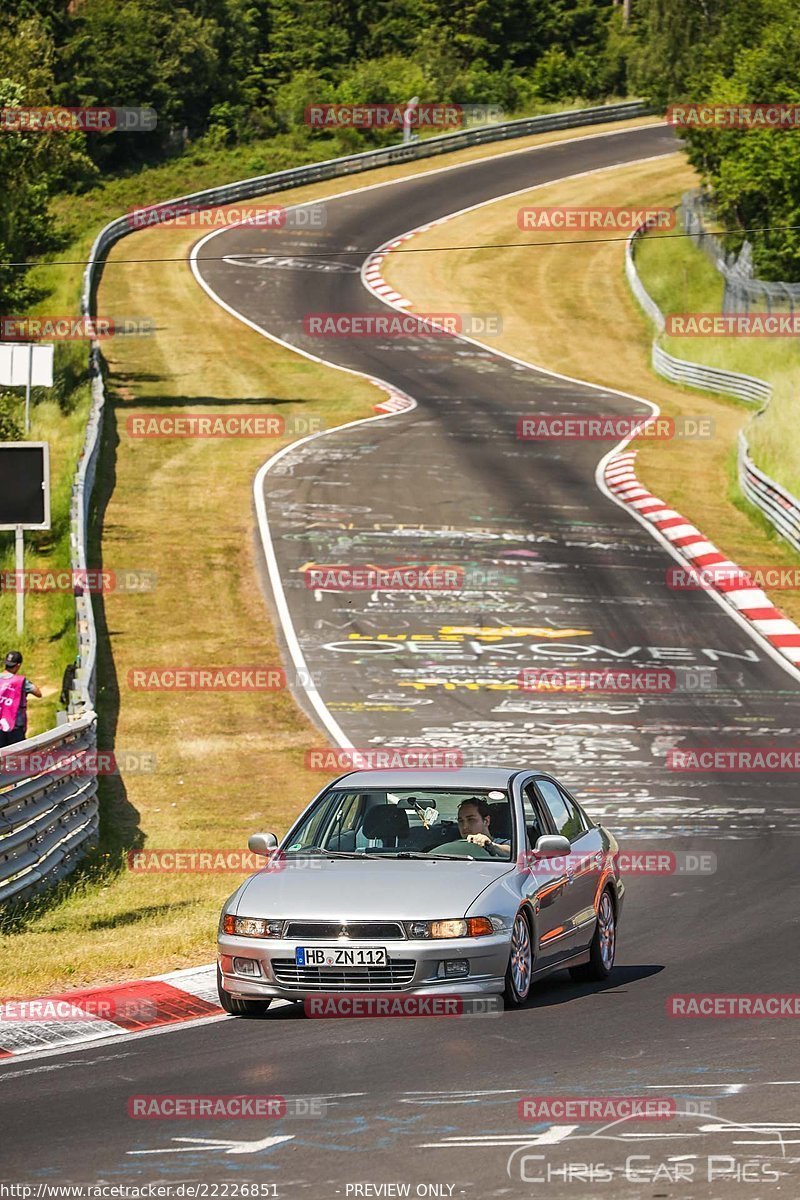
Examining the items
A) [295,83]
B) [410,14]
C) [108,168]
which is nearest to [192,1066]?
[108,168]

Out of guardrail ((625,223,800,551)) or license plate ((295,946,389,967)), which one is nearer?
license plate ((295,946,389,967))

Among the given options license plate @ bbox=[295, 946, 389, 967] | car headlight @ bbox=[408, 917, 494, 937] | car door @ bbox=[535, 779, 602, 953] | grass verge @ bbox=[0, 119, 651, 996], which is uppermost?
car headlight @ bbox=[408, 917, 494, 937]

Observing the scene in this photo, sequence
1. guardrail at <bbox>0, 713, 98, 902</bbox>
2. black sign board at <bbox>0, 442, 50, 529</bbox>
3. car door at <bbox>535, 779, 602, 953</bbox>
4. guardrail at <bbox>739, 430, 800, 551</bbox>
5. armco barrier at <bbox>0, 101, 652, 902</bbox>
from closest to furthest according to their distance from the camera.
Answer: car door at <bbox>535, 779, 602, 953</bbox> → guardrail at <bbox>0, 713, 98, 902</bbox> → armco barrier at <bbox>0, 101, 652, 902</bbox> → black sign board at <bbox>0, 442, 50, 529</bbox> → guardrail at <bbox>739, 430, 800, 551</bbox>

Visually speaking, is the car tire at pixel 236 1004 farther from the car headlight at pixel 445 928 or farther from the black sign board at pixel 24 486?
the black sign board at pixel 24 486

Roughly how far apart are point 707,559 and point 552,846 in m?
21.4

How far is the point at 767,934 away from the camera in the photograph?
42.4 feet

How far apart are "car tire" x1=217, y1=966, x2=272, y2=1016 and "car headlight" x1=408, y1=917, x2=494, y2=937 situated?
1.06m

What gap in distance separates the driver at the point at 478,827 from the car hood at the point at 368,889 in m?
0.18

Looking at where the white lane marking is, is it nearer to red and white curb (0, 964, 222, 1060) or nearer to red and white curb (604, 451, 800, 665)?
red and white curb (0, 964, 222, 1060)

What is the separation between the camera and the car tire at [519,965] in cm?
1027

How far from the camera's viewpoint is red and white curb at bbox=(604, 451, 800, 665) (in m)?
27.8

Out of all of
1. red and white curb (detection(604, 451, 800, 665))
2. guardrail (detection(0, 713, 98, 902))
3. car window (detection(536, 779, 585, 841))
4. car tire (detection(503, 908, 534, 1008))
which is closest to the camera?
car tire (detection(503, 908, 534, 1008))

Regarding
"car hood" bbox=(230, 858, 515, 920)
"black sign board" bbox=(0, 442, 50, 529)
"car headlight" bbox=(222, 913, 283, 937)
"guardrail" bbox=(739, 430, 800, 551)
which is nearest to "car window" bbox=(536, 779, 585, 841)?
"car hood" bbox=(230, 858, 515, 920)

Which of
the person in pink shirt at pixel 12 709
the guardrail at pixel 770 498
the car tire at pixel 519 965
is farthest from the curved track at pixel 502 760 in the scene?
the person in pink shirt at pixel 12 709
